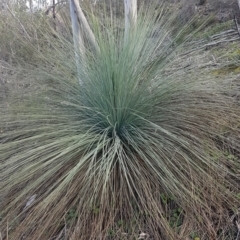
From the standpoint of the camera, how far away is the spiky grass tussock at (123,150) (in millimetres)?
1450

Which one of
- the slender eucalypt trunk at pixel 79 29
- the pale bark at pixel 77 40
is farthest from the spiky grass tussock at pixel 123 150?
the slender eucalypt trunk at pixel 79 29

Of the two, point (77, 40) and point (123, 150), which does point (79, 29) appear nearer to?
point (77, 40)

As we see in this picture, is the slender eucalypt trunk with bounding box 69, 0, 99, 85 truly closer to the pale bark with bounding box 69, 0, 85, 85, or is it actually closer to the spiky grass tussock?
the pale bark with bounding box 69, 0, 85, 85

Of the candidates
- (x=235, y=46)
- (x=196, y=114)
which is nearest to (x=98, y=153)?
(x=196, y=114)

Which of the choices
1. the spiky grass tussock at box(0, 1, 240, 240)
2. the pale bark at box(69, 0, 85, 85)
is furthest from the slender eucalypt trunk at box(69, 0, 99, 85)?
the spiky grass tussock at box(0, 1, 240, 240)

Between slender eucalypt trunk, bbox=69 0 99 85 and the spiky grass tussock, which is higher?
slender eucalypt trunk, bbox=69 0 99 85

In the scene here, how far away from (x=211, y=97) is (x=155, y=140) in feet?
1.77

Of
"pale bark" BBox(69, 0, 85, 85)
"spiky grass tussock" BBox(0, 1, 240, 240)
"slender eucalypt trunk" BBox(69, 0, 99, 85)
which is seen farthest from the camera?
"slender eucalypt trunk" BBox(69, 0, 99, 85)

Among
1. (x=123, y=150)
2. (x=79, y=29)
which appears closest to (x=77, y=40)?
(x=79, y=29)

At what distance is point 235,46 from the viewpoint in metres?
2.90

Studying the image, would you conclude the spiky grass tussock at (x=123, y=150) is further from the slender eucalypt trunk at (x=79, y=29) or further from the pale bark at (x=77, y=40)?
the slender eucalypt trunk at (x=79, y=29)

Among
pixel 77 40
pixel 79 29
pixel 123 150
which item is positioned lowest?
pixel 123 150

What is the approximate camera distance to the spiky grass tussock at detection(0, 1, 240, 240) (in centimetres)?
145

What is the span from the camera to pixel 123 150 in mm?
1639
